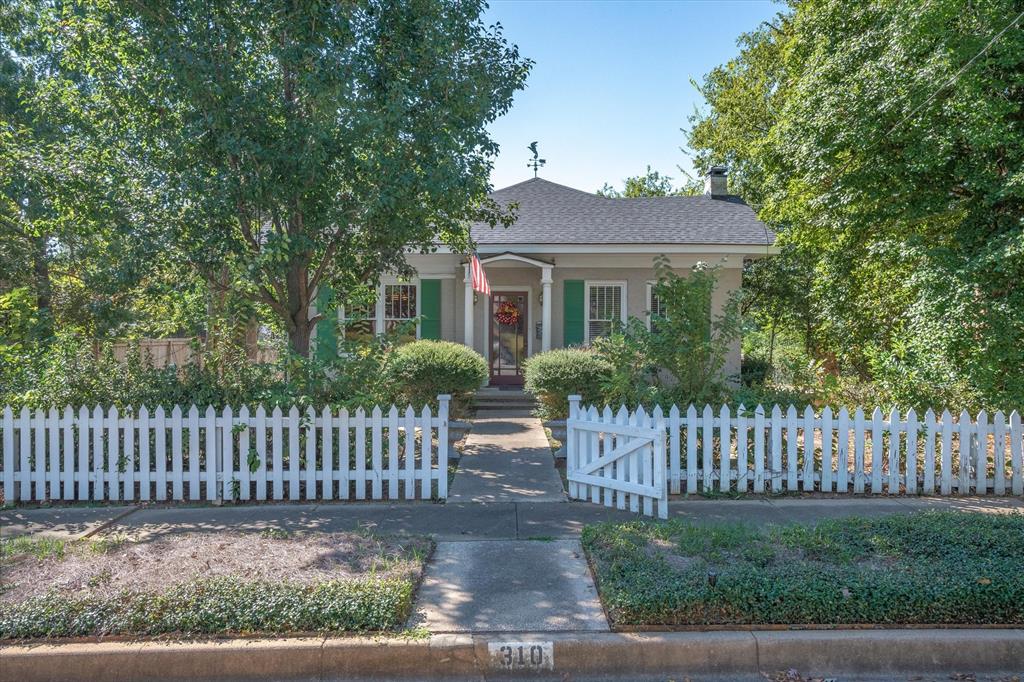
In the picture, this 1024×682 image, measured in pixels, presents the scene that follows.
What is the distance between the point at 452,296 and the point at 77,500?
8364 millimetres

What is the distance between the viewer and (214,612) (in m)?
3.63

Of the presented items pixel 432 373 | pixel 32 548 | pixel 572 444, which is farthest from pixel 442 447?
pixel 432 373

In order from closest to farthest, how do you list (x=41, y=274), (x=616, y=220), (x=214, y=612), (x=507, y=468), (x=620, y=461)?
(x=214, y=612), (x=620, y=461), (x=507, y=468), (x=616, y=220), (x=41, y=274)

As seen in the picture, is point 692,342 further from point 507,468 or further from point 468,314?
point 468,314

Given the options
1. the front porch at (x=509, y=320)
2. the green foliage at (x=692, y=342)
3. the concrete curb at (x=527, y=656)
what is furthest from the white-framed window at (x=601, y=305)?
the concrete curb at (x=527, y=656)

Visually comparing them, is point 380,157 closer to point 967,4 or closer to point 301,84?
point 301,84

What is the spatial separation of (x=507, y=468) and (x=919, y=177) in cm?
738

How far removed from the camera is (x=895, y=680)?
3.43m

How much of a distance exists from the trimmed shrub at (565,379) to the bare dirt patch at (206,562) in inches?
209

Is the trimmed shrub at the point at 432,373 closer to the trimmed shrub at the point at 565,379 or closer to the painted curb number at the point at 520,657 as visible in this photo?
the trimmed shrub at the point at 565,379

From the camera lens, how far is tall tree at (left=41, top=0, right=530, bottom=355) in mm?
6680

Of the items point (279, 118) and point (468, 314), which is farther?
point (468, 314)

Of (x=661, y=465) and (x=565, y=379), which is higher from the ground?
(x=565, y=379)

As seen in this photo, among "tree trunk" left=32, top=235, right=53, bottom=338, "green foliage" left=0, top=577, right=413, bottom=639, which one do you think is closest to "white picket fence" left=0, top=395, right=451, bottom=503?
"green foliage" left=0, top=577, right=413, bottom=639
